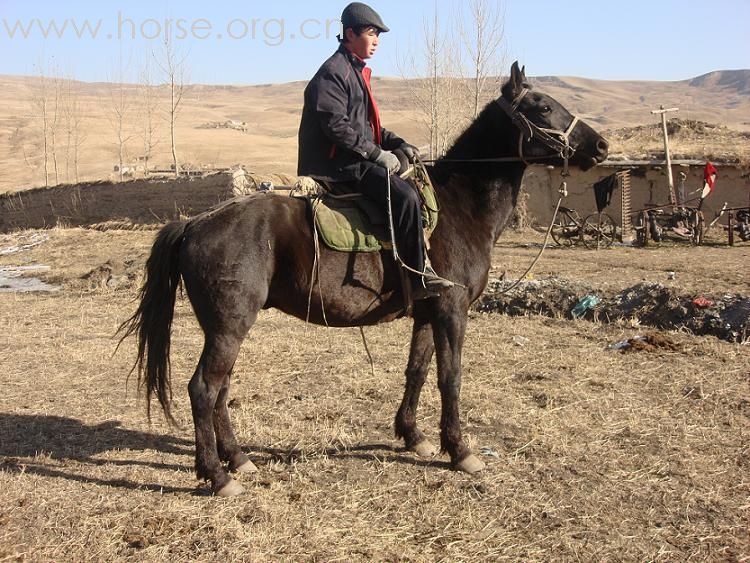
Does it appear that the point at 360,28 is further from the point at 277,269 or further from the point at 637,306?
the point at 637,306

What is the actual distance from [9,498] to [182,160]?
163ft

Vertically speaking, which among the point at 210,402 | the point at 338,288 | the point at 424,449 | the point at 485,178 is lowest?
the point at 424,449

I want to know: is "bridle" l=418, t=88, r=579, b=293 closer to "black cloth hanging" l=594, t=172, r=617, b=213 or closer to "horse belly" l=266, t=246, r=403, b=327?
"horse belly" l=266, t=246, r=403, b=327

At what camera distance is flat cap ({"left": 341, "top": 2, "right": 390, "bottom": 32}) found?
493 centimetres

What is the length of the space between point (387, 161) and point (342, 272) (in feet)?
2.71

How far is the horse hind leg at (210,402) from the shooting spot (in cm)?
464

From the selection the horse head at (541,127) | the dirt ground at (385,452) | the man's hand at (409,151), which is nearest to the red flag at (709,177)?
the dirt ground at (385,452)

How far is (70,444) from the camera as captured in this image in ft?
18.5

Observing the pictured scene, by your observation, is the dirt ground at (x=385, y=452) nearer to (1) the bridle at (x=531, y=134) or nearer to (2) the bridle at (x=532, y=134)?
(2) the bridle at (x=532, y=134)

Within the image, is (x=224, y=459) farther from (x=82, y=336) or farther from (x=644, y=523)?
(x=82, y=336)

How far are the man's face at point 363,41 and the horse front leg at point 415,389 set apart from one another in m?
2.00

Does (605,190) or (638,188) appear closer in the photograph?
(605,190)

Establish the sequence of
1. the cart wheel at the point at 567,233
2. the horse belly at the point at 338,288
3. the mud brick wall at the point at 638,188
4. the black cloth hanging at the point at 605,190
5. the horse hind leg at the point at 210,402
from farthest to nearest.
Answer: the mud brick wall at the point at 638,188
the black cloth hanging at the point at 605,190
the cart wheel at the point at 567,233
the horse belly at the point at 338,288
the horse hind leg at the point at 210,402

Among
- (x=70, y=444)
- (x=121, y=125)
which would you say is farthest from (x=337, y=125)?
(x=121, y=125)
